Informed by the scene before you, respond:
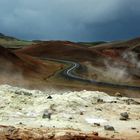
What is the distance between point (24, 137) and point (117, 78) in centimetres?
7994

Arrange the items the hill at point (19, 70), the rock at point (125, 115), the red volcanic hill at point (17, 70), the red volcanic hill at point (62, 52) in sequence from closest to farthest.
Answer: the rock at point (125, 115), the hill at point (19, 70), the red volcanic hill at point (17, 70), the red volcanic hill at point (62, 52)

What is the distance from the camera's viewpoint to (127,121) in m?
31.8

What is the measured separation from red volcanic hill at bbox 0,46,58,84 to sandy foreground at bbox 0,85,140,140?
119 feet

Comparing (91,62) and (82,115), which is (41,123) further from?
(91,62)

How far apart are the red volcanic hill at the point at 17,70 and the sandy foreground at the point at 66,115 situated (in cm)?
3627

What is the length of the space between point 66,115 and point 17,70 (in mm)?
56067

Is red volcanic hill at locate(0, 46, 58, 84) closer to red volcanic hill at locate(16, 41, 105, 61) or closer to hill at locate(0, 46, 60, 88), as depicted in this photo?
hill at locate(0, 46, 60, 88)

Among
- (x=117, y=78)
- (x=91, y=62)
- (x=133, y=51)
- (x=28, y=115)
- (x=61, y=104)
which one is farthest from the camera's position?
(x=133, y=51)

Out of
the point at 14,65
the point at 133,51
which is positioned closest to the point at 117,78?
the point at 14,65

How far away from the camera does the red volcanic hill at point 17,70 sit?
79.4 meters

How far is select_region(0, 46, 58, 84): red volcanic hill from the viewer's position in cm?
7944

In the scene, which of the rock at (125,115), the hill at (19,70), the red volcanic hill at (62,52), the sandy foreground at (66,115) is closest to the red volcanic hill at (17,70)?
the hill at (19,70)

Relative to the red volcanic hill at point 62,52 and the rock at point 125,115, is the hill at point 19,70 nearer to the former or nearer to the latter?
the red volcanic hill at point 62,52

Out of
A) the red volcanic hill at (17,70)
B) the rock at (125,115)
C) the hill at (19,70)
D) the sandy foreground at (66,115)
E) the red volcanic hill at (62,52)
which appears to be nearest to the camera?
the sandy foreground at (66,115)
